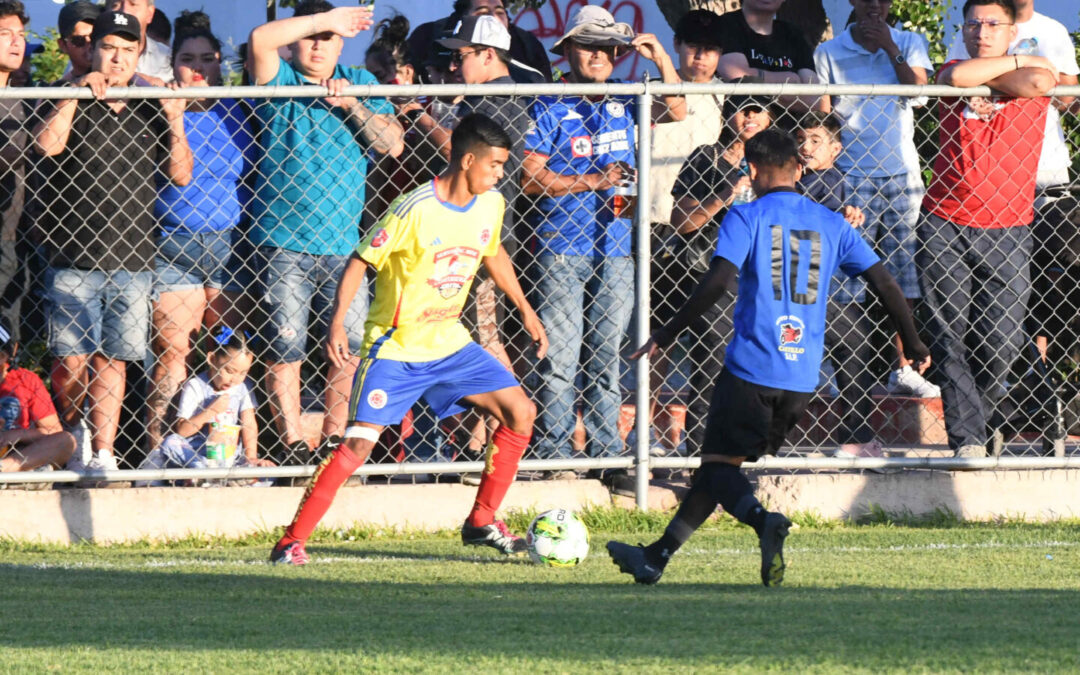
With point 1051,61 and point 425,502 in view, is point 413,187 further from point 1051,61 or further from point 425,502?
point 1051,61

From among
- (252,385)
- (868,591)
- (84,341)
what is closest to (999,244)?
(868,591)

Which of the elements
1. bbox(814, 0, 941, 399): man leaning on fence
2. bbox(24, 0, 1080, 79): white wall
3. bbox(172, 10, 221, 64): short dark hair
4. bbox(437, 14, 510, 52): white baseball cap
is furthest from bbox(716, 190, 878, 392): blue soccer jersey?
bbox(24, 0, 1080, 79): white wall

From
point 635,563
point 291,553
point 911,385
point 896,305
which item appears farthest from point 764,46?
point 291,553

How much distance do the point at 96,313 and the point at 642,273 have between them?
2.69 m

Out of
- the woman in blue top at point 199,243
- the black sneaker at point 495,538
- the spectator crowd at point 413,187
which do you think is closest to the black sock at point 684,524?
the black sneaker at point 495,538

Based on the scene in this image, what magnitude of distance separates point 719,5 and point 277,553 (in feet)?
23.4

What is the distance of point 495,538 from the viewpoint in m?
6.72

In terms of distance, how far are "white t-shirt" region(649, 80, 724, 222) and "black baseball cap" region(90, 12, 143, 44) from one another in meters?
2.75

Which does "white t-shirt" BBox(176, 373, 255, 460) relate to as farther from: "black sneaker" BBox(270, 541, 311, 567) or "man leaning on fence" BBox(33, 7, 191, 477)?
"black sneaker" BBox(270, 541, 311, 567)

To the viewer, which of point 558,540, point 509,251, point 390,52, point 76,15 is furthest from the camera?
point 390,52

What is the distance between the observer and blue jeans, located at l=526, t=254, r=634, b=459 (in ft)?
24.8

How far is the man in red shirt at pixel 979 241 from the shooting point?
775 centimetres

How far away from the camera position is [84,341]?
7297 mm

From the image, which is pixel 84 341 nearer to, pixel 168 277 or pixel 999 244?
pixel 168 277
